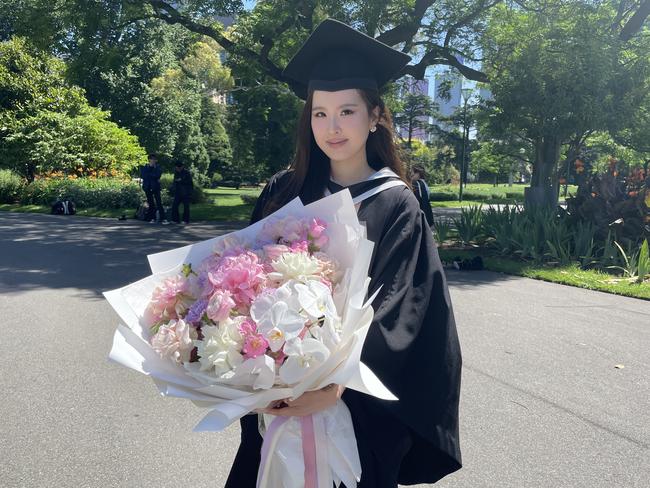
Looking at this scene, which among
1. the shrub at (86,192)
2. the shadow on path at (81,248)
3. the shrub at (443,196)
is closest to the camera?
the shadow on path at (81,248)

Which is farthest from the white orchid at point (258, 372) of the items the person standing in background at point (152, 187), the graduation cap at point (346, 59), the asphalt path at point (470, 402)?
the person standing in background at point (152, 187)

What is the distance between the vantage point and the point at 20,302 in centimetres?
691

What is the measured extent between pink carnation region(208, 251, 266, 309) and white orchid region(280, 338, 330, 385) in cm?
20

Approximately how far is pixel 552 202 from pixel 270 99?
17.0m

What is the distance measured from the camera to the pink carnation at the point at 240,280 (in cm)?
151

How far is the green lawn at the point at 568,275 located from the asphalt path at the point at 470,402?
1.43 feet

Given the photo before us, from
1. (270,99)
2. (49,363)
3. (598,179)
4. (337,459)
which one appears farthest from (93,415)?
(270,99)

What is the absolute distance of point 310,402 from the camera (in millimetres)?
1603

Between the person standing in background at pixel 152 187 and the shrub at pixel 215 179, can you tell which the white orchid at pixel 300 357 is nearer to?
the person standing in background at pixel 152 187

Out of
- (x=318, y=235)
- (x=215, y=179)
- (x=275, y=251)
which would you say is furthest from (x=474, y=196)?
(x=275, y=251)

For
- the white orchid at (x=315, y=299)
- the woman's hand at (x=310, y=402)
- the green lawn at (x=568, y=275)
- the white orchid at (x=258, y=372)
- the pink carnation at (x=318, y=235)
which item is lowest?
the green lawn at (x=568, y=275)

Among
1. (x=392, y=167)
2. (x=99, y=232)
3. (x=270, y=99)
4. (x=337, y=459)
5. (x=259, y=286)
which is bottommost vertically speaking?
(x=99, y=232)

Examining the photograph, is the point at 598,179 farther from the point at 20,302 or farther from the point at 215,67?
the point at 215,67

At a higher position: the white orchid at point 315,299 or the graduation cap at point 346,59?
the graduation cap at point 346,59
